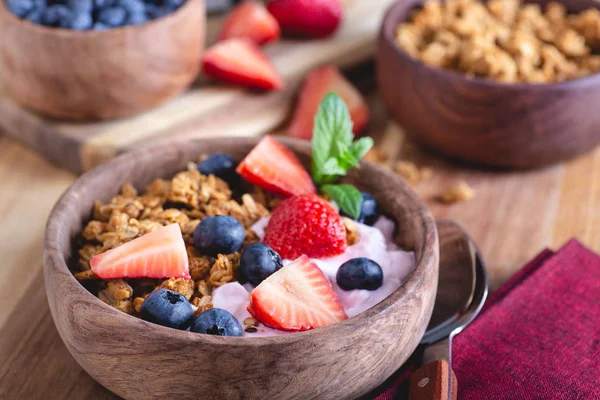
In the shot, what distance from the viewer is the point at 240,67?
5.75 feet

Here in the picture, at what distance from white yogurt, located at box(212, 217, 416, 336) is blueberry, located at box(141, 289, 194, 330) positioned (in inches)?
2.2

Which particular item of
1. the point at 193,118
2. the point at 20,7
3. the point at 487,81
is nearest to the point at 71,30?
the point at 20,7

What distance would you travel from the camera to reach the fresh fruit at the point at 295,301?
35.0 inches

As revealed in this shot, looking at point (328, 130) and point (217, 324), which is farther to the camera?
point (328, 130)

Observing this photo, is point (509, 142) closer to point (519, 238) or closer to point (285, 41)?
point (519, 238)

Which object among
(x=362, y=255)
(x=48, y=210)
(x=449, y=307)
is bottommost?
(x=48, y=210)

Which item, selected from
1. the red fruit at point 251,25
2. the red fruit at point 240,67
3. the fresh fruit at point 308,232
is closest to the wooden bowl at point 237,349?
the fresh fruit at point 308,232

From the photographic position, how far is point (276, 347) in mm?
799

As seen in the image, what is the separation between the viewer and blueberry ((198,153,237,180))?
1.17m

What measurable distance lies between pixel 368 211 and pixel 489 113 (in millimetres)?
491

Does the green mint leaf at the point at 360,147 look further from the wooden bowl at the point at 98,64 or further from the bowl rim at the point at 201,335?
the wooden bowl at the point at 98,64

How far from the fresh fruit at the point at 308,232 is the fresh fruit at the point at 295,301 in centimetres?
6

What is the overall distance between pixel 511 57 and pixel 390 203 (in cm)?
63

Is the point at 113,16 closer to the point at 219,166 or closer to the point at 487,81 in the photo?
the point at 219,166
